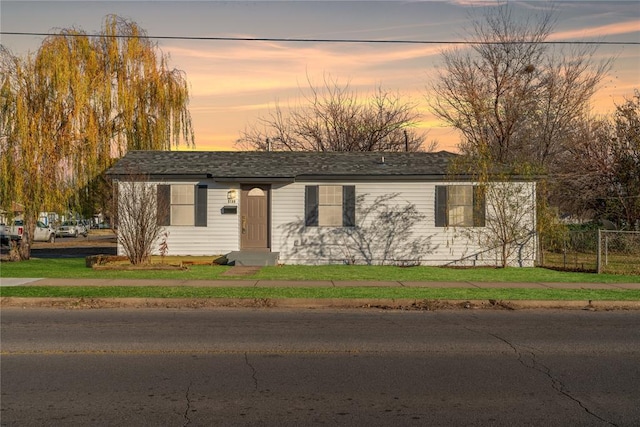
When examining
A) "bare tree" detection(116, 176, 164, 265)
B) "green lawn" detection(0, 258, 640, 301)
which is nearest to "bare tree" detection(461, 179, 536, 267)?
"green lawn" detection(0, 258, 640, 301)

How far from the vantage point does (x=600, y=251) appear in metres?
19.0

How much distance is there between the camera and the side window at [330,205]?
870 inches

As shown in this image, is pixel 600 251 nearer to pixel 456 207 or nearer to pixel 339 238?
pixel 456 207

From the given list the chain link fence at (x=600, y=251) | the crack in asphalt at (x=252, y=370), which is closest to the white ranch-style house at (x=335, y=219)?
the chain link fence at (x=600, y=251)

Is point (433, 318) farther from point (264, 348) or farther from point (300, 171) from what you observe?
point (300, 171)

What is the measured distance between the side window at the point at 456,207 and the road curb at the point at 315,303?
896 centimetres

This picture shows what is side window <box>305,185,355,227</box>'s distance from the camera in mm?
22094

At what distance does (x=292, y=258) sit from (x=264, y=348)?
13.6 m

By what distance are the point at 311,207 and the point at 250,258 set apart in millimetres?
2869

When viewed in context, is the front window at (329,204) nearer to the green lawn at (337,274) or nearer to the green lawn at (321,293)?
the green lawn at (337,274)

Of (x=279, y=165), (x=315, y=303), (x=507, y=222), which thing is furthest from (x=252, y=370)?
(x=279, y=165)

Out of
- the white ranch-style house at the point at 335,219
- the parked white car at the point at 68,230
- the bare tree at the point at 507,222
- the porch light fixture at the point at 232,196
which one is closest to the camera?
the bare tree at the point at 507,222

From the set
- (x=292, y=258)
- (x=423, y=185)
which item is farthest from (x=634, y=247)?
(x=292, y=258)

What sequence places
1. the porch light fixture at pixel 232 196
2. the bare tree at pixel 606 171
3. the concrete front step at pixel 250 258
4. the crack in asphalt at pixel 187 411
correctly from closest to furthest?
the crack in asphalt at pixel 187 411
the concrete front step at pixel 250 258
the porch light fixture at pixel 232 196
the bare tree at pixel 606 171
